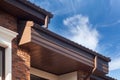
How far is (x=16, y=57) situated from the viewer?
31.3 ft

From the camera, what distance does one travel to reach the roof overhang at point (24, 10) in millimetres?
9536

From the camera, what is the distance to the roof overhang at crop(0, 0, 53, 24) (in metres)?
9.54

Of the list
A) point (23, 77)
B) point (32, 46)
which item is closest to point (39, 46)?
point (32, 46)

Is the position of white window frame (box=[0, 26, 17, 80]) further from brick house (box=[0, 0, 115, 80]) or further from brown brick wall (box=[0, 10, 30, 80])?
brown brick wall (box=[0, 10, 30, 80])

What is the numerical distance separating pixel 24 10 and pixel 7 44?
3.87 ft

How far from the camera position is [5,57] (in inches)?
368

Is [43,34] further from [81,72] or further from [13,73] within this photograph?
[81,72]

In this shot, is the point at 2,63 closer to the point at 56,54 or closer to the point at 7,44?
the point at 7,44

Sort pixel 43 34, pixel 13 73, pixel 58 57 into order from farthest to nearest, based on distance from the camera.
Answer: pixel 58 57 → pixel 43 34 → pixel 13 73

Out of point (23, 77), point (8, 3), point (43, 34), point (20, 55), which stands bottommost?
point (23, 77)

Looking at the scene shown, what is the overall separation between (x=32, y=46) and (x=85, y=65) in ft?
7.75

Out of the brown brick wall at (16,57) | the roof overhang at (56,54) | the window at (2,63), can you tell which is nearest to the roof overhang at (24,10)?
the brown brick wall at (16,57)

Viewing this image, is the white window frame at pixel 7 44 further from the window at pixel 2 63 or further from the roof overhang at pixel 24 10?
the roof overhang at pixel 24 10

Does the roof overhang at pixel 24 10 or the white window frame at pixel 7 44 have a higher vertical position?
the roof overhang at pixel 24 10
